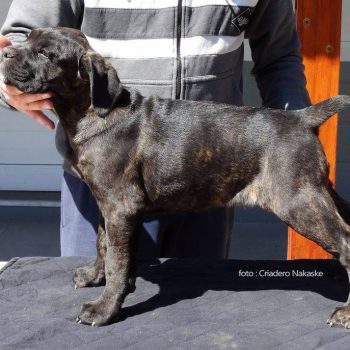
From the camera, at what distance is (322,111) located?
3.00 m

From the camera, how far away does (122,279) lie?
2977 millimetres

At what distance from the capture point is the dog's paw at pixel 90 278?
334 centimetres

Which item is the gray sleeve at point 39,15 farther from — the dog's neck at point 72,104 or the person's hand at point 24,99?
the dog's neck at point 72,104

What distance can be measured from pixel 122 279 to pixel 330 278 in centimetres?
106

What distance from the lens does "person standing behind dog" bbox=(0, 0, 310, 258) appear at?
3.25 metres

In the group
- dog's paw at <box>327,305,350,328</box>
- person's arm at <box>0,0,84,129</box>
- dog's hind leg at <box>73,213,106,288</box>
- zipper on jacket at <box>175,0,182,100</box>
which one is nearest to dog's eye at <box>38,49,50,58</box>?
person's arm at <box>0,0,84,129</box>

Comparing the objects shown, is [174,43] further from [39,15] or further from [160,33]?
[39,15]

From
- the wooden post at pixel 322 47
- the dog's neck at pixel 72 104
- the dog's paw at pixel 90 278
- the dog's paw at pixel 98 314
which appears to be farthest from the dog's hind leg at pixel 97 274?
the wooden post at pixel 322 47

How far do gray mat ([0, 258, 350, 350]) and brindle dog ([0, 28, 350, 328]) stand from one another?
0.46 ft

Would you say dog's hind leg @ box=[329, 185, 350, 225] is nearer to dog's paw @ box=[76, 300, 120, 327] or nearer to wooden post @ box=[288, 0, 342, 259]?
dog's paw @ box=[76, 300, 120, 327]

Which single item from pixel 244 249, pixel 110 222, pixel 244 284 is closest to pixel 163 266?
pixel 244 284

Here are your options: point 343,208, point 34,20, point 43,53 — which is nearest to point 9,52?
point 43,53

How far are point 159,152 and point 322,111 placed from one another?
2.28 feet

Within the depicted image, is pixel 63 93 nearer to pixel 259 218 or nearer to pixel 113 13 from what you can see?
pixel 113 13
